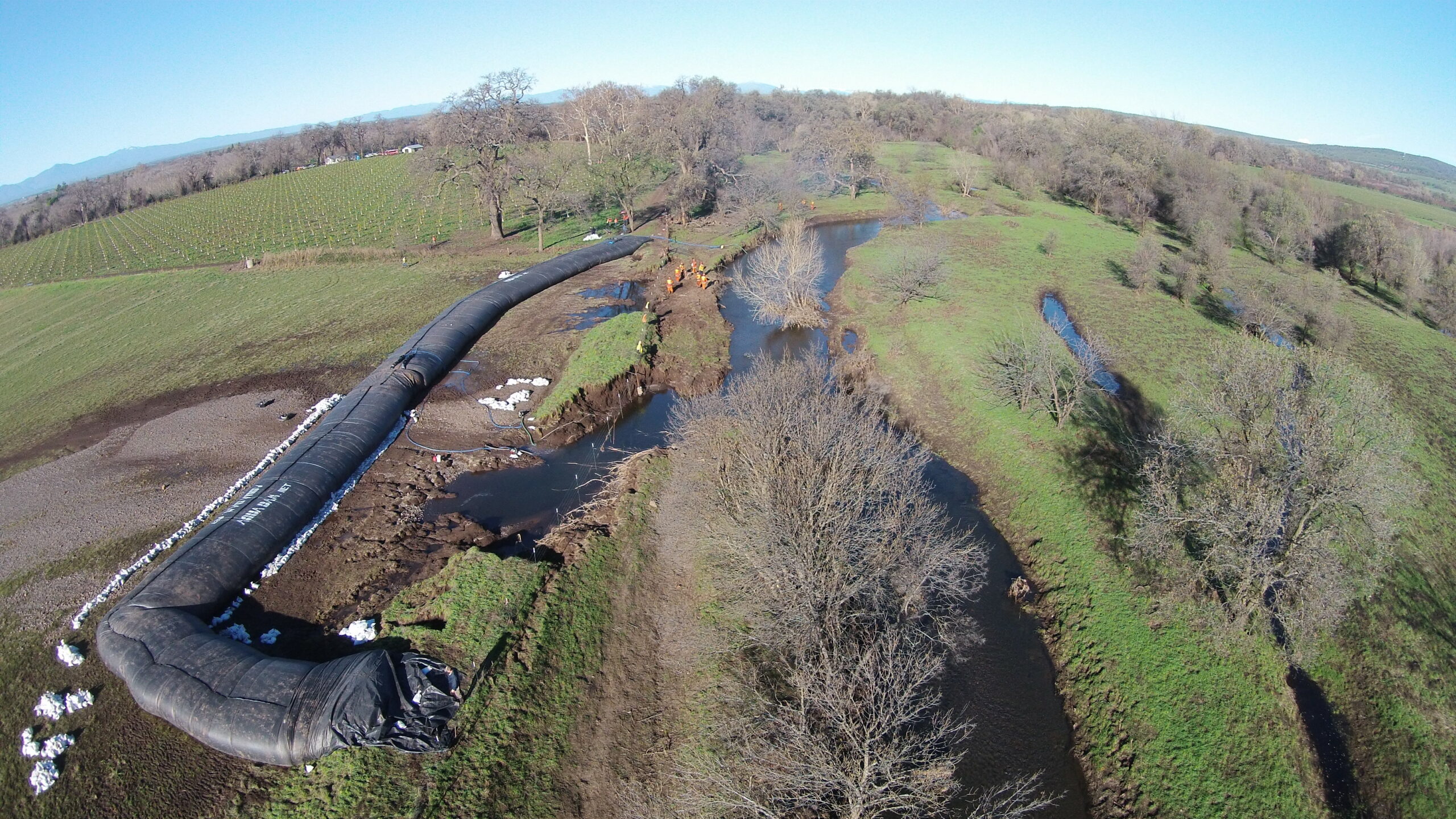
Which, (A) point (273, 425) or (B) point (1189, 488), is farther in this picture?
(A) point (273, 425)

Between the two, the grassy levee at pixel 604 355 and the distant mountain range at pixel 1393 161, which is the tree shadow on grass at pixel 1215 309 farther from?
the distant mountain range at pixel 1393 161

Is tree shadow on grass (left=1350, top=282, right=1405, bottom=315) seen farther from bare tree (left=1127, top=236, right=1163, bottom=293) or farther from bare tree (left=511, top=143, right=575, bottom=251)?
bare tree (left=511, top=143, right=575, bottom=251)

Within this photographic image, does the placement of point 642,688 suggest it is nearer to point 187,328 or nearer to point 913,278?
point 913,278

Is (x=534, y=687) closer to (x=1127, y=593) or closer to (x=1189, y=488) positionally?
(x=1127, y=593)

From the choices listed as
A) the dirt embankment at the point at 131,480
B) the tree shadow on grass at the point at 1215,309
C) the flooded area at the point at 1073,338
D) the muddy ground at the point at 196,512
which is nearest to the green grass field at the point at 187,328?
the muddy ground at the point at 196,512

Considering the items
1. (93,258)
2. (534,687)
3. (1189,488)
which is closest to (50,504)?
(534,687)

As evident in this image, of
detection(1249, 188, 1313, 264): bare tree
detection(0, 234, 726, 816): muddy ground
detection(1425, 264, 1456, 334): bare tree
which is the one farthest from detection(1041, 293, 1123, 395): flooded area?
detection(1249, 188, 1313, 264): bare tree
